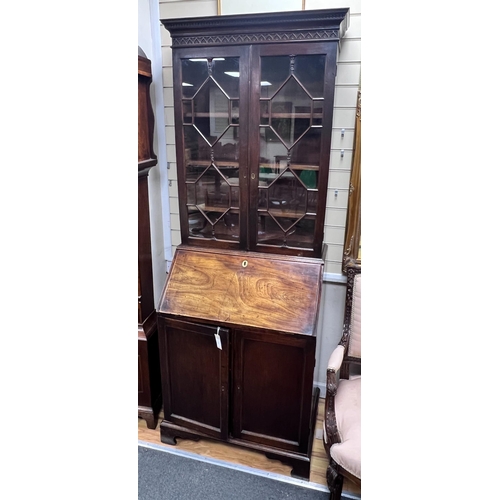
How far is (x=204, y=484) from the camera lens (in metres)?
1.72

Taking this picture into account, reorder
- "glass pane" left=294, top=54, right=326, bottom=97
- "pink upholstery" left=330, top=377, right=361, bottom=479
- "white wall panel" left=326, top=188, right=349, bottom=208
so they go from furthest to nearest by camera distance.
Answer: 1. "white wall panel" left=326, top=188, right=349, bottom=208
2. "glass pane" left=294, top=54, right=326, bottom=97
3. "pink upholstery" left=330, top=377, right=361, bottom=479

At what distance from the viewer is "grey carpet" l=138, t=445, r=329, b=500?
166cm

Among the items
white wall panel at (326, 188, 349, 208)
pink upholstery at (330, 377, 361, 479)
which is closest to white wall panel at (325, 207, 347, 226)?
white wall panel at (326, 188, 349, 208)

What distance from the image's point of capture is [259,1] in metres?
1.73

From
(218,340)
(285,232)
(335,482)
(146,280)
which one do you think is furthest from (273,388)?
(146,280)

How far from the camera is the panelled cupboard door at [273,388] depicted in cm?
161

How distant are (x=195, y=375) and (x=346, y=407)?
75 centimetres

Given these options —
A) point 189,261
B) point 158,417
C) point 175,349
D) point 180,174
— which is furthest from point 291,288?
point 158,417

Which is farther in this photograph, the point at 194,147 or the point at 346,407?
the point at 194,147

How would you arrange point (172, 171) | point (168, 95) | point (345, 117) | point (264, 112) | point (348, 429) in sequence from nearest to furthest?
point (348, 429) → point (264, 112) → point (345, 117) → point (168, 95) → point (172, 171)

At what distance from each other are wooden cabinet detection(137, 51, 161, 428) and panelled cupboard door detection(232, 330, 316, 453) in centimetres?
54

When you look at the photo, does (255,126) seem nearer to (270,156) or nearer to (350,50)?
(270,156)

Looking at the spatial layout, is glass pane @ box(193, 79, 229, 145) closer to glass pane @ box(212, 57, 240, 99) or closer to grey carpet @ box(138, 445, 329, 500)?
glass pane @ box(212, 57, 240, 99)

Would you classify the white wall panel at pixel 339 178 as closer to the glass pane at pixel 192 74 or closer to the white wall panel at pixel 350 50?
the white wall panel at pixel 350 50
